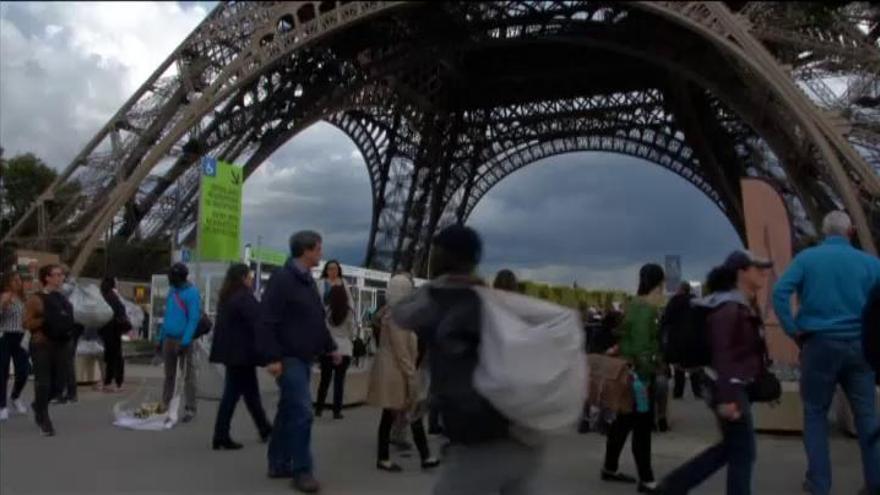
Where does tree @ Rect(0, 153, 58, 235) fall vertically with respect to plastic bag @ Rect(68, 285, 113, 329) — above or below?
above

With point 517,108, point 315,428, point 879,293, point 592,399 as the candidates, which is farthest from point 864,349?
point 517,108

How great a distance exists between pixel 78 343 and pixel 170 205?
13.2m

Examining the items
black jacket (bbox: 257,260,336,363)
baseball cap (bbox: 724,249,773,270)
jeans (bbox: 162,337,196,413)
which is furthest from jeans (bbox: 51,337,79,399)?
baseball cap (bbox: 724,249,773,270)

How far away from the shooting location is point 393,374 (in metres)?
7.55

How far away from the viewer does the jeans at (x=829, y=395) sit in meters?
5.84

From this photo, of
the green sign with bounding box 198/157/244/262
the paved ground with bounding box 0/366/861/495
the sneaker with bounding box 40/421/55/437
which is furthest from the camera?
the green sign with bounding box 198/157/244/262

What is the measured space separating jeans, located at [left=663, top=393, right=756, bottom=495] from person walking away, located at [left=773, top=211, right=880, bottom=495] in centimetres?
76

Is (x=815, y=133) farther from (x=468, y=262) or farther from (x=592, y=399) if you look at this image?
(x=468, y=262)

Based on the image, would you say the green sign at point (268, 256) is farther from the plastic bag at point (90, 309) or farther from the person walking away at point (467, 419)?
the person walking away at point (467, 419)

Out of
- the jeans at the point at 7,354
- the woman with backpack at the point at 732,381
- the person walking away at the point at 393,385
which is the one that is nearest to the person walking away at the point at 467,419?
the woman with backpack at the point at 732,381

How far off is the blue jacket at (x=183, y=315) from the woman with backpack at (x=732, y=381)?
6.02m

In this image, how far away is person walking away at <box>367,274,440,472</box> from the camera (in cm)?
750

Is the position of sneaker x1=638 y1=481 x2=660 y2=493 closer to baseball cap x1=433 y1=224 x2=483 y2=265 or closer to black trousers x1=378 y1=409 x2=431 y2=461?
black trousers x1=378 y1=409 x2=431 y2=461

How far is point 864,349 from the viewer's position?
550 centimetres
